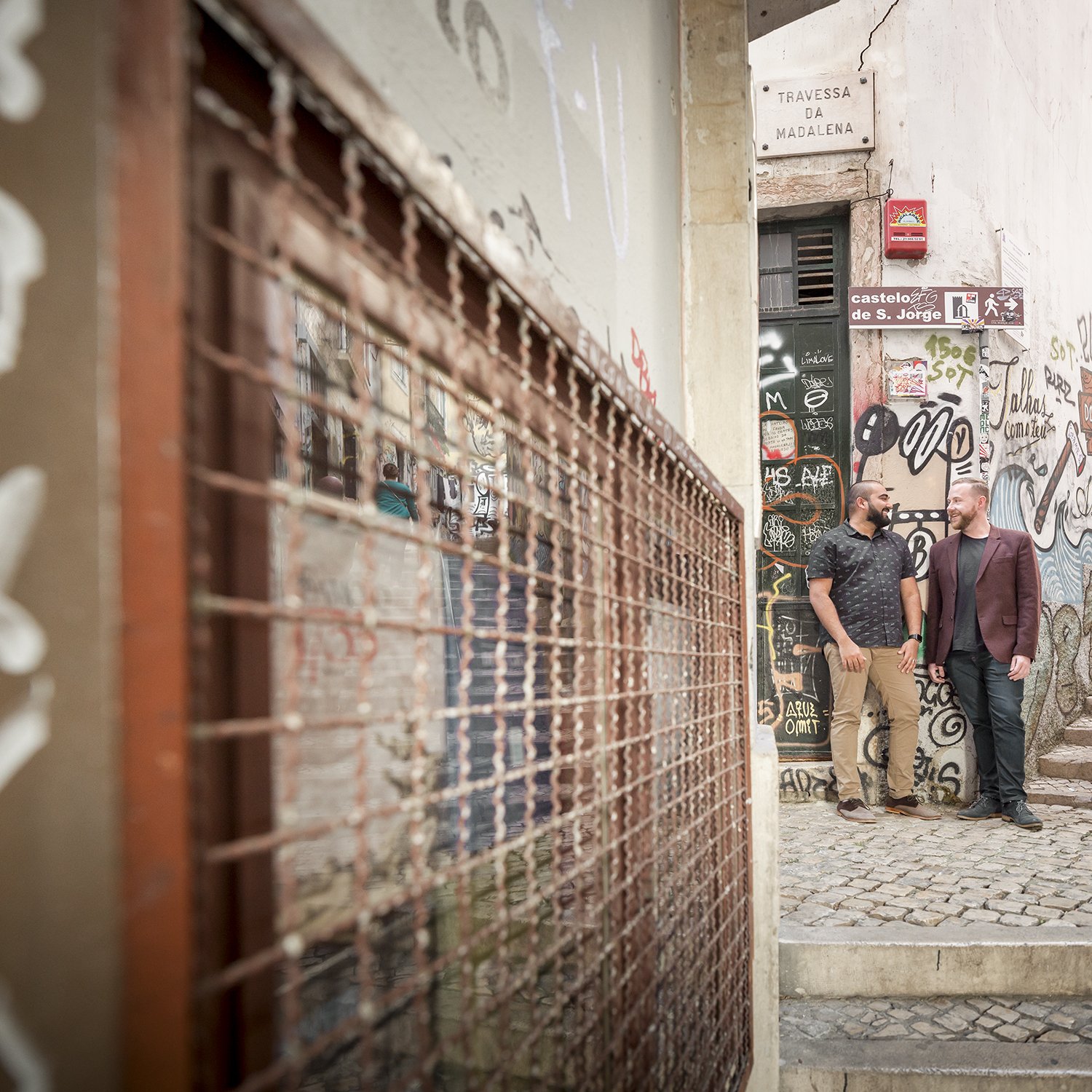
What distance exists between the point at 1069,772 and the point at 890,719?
1.67 m

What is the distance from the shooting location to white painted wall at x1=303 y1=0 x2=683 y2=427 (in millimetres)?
1414

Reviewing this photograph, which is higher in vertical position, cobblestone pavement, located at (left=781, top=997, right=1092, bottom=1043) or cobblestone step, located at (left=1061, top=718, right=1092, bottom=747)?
cobblestone step, located at (left=1061, top=718, right=1092, bottom=747)

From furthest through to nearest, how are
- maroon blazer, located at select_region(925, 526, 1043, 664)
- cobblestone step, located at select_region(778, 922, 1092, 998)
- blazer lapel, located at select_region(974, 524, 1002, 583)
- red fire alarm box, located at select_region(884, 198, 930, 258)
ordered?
red fire alarm box, located at select_region(884, 198, 930, 258) < blazer lapel, located at select_region(974, 524, 1002, 583) < maroon blazer, located at select_region(925, 526, 1043, 664) < cobblestone step, located at select_region(778, 922, 1092, 998)

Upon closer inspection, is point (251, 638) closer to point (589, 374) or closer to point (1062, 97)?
point (589, 374)

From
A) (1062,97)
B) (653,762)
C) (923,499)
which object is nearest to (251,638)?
(653,762)

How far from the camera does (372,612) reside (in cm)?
66

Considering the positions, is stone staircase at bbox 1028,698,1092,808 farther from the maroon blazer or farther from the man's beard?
the man's beard

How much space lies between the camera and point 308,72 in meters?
0.63

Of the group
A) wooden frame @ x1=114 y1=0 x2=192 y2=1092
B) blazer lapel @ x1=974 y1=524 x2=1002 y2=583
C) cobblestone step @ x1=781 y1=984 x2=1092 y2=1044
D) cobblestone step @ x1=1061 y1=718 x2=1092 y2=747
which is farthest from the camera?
cobblestone step @ x1=1061 y1=718 x2=1092 y2=747

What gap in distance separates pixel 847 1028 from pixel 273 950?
3.65 metres

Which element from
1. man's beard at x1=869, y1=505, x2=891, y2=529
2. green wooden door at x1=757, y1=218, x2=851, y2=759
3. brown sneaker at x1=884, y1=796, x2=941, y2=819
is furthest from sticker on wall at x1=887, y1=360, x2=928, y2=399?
brown sneaker at x1=884, y1=796, x2=941, y2=819

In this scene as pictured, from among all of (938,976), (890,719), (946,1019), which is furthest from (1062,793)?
(946,1019)

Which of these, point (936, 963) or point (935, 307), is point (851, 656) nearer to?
point (935, 307)

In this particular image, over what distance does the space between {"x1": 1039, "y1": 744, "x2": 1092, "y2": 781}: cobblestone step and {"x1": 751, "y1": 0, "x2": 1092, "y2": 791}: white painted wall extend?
0.65 feet
